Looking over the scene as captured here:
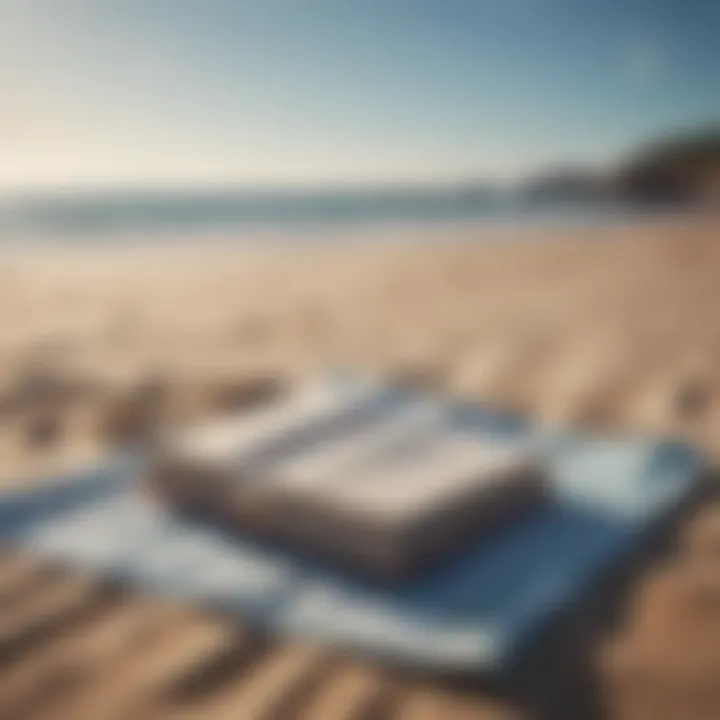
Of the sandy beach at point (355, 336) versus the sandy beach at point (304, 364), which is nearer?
the sandy beach at point (304, 364)

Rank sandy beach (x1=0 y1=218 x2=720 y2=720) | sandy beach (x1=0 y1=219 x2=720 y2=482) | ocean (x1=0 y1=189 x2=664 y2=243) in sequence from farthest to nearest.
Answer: ocean (x1=0 y1=189 x2=664 y2=243) → sandy beach (x1=0 y1=219 x2=720 y2=482) → sandy beach (x1=0 y1=218 x2=720 y2=720)

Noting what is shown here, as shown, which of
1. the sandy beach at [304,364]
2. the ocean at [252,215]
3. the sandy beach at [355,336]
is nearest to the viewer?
the sandy beach at [304,364]

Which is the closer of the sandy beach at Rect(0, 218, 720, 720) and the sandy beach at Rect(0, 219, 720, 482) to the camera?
the sandy beach at Rect(0, 218, 720, 720)

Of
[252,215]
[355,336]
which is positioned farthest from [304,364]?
[252,215]

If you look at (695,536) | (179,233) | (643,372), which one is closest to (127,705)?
(695,536)

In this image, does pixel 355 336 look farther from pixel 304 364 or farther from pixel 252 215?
pixel 252 215

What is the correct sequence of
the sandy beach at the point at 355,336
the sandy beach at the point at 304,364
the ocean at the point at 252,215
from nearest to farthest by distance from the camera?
the sandy beach at the point at 304,364 → the sandy beach at the point at 355,336 → the ocean at the point at 252,215

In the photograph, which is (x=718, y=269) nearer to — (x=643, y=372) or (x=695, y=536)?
(x=643, y=372)

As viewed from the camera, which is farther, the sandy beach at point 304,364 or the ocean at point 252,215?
the ocean at point 252,215

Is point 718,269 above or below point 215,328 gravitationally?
below

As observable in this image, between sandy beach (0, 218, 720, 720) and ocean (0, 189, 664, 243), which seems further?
ocean (0, 189, 664, 243)

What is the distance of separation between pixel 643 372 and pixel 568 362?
177 mm

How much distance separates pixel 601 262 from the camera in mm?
3824

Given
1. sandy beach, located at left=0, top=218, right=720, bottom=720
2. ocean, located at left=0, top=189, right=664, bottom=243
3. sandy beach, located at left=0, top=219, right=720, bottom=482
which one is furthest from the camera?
ocean, located at left=0, top=189, right=664, bottom=243
